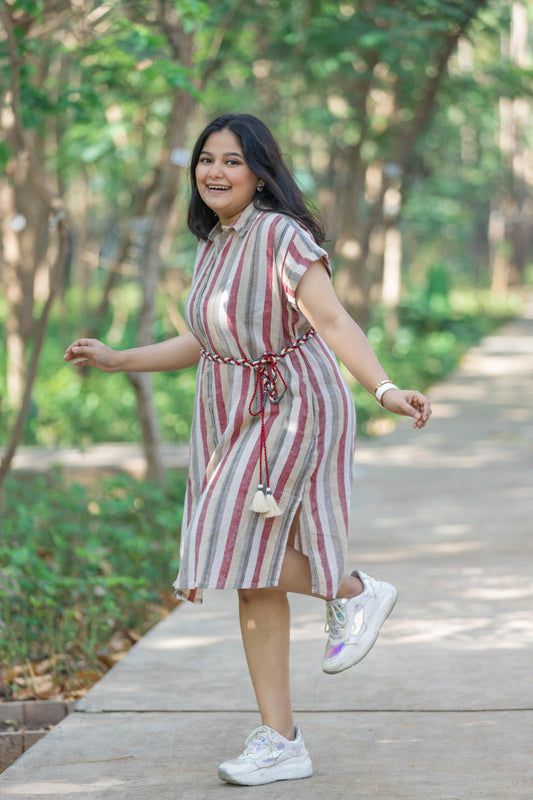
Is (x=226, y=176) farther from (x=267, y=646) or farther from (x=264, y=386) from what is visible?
(x=267, y=646)

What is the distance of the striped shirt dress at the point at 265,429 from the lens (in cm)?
296

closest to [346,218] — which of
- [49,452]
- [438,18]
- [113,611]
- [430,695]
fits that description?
[438,18]

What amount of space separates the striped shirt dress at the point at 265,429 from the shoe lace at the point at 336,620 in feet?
0.32

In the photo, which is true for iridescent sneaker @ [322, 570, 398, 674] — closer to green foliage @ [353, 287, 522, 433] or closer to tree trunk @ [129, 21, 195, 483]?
tree trunk @ [129, 21, 195, 483]

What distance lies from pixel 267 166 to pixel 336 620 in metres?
1.19

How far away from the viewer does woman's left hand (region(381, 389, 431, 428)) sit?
111 inches

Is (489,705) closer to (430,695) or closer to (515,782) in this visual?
(430,695)

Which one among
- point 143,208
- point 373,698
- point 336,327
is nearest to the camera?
point 336,327

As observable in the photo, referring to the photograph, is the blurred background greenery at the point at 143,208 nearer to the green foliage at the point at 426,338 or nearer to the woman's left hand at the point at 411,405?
the green foliage at the point at 426,338

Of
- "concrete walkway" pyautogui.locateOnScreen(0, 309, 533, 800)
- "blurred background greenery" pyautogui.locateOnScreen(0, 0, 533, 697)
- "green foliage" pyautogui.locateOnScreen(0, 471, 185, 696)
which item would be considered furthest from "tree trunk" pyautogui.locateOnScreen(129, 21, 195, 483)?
"concrete walkway" pyautogui.locateOnScreen(0, 309, 533, 800)

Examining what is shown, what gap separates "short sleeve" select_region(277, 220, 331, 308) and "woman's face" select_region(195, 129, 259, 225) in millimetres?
163

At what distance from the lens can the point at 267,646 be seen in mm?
3047

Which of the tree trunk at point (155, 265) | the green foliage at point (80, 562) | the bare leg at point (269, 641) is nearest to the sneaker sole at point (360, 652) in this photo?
the bare leg at point (269, 641)

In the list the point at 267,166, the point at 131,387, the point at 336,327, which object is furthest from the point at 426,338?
the point at 336,327
